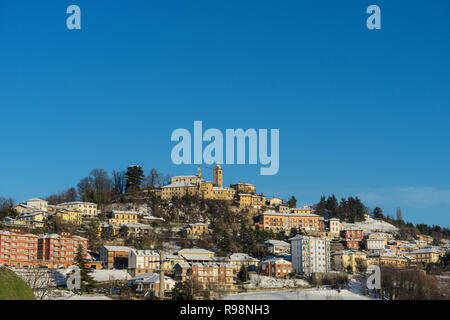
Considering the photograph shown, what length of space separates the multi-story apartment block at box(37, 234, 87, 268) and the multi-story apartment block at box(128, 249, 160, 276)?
605 cm

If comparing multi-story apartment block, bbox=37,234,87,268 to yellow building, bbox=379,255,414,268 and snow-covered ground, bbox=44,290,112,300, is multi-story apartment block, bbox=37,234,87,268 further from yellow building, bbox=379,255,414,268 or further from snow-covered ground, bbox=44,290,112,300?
yellow building, bbox=379,255,414,268

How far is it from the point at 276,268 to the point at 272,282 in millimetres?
4268

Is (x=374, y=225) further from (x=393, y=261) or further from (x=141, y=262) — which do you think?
(x=141, y=262)

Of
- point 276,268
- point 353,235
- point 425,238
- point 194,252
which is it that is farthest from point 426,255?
point 194,252

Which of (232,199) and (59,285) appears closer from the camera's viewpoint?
(59,285)

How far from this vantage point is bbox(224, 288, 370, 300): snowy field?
52250 millimetres

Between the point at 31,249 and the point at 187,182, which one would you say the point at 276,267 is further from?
the point at 187,182

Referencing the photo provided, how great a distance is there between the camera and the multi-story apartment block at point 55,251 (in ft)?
203

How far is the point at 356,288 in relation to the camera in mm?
58781

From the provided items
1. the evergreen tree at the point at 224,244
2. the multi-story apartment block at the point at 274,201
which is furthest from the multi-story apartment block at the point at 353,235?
the evergreen tree at the point at 224,244

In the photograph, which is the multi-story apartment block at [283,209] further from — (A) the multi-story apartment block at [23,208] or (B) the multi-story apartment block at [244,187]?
(A) the multi-story apartment block at [23,208]

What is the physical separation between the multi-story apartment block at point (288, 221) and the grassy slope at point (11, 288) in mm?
67888
